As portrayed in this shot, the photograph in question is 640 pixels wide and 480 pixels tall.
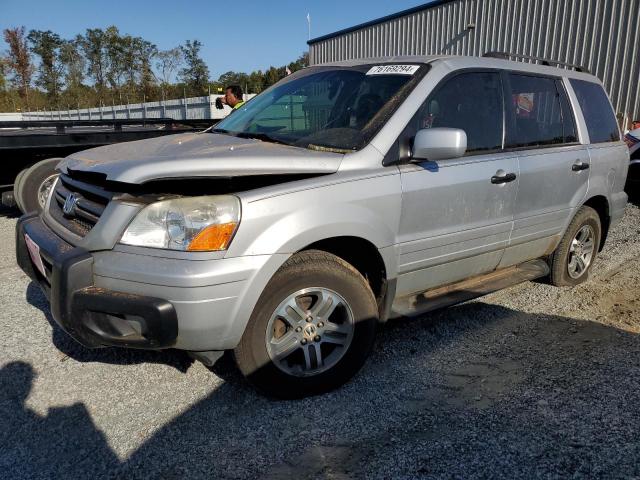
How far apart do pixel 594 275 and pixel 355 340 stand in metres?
3.41

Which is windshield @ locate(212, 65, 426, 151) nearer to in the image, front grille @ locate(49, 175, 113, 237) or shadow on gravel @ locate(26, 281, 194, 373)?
front grille @ locate(49, 175, 113, 237)

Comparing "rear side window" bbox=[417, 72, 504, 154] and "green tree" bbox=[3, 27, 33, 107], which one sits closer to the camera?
"rear side window" bbox=[417, 72, 504, 154]

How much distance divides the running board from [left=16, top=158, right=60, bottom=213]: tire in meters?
5.21

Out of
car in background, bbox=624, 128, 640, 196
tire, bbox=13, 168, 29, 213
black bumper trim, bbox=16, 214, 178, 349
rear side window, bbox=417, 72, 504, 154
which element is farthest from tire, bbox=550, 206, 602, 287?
tire, bbox=13, 168, 29, 213

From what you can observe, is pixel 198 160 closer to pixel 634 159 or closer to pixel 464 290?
pixel 464 290

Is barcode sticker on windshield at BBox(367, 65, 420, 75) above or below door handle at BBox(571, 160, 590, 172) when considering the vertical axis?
above

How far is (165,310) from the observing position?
234 cm

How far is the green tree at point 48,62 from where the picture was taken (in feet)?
165

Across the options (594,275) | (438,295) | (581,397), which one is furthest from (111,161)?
(594,275)

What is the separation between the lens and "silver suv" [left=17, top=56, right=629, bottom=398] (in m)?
2.41

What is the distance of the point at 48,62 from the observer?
51250 millimetres

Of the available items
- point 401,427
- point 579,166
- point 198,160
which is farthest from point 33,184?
point 579,166

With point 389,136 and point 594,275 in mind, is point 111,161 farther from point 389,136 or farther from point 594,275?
point 594,275

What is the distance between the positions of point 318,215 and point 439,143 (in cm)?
82
